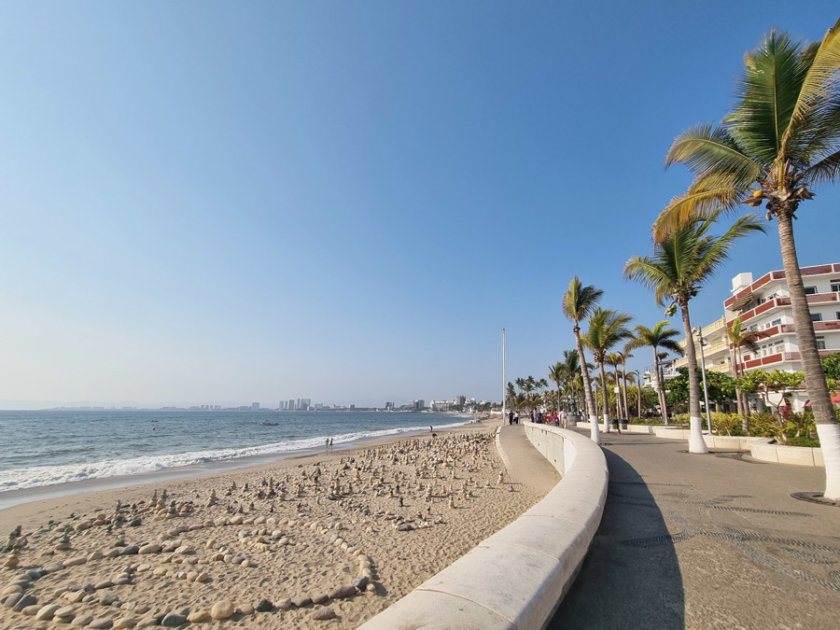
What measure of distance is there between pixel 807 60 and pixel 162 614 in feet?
43.2

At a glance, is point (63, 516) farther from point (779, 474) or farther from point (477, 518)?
point (779, 474)

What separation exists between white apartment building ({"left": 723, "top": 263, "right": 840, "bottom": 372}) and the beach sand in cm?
3461

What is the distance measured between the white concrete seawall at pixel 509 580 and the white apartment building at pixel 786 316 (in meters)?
37.0

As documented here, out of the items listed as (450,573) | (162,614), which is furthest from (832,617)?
(162,614)

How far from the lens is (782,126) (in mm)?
7586

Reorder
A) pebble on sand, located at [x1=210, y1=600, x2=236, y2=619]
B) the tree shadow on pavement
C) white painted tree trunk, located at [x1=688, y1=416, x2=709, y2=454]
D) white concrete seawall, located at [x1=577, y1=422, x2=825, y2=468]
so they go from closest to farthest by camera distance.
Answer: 1. the tree shadow on pavement
2. pebble on sand, located at [x1=210, y1=600, x2=236, y2=619]
3. white concrete seawall, located at [x1=577, y1=422, x2=825, y2=468]
4. white painted tree trunk, located at [x1=688, y1=416, x2=709, y2=454]

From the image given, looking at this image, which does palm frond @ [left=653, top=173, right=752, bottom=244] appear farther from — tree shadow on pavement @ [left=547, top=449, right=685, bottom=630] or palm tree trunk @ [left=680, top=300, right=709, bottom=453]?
tree shadow on pavement @ [left=547, top=449, right=685, bottom=630]

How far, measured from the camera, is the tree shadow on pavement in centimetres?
271

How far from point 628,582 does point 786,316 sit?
138 feet

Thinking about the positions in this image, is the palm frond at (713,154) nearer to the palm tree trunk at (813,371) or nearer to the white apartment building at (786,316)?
the palm tree trunk at (813,371)

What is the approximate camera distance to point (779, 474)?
861 centimetres

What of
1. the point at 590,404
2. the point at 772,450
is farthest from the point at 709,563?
the point at 590,404

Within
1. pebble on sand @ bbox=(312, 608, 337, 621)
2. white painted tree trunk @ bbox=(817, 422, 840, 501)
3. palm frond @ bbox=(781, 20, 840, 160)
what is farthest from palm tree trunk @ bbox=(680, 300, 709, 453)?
pebble on sand @ bbox=(312, 608, 337, 621)

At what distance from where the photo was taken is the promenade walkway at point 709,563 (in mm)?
2744
